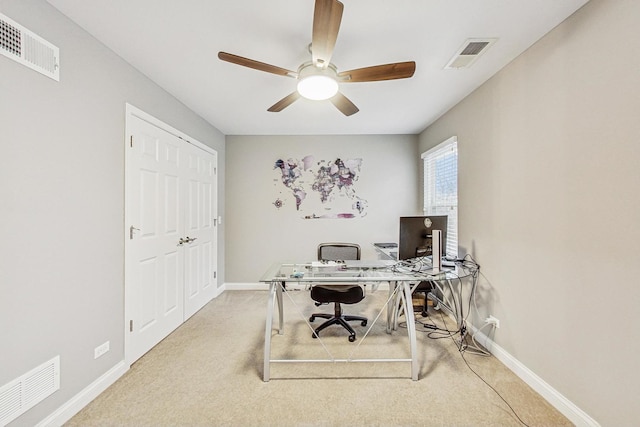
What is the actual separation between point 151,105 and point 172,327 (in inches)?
87.9

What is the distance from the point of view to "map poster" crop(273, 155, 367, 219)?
14.5 feet

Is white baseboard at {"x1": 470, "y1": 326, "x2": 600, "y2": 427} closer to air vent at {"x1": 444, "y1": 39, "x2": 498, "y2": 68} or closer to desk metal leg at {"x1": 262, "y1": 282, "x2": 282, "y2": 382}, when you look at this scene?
desk metal leg at {"x1": 262, "y1": 282, "x2": 282, "y2": 382}

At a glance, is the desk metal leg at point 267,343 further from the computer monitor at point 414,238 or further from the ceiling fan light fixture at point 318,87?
the ceiling fan light fixture at point 318,87

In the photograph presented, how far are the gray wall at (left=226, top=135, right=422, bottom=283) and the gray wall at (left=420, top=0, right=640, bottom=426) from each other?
195 centimetres

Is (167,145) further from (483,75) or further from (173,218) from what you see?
(483,75)

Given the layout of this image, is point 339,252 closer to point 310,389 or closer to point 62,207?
point 310,389

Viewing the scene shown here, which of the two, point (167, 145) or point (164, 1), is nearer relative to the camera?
point (164, 1)

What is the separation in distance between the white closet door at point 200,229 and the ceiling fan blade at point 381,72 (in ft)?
7.20

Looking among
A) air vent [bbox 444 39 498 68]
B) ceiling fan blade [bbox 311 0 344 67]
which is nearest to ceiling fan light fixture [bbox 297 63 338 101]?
ceiling fan blade [bbox 311 0 344 67]

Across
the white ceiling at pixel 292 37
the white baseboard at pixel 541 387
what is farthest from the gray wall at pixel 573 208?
the white ceiling at pixel 292 37

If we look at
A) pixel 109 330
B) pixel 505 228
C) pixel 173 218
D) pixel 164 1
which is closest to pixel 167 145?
pixel 173 218

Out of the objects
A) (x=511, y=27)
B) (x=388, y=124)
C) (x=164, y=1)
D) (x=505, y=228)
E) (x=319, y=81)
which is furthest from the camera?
(x=388, y=124)

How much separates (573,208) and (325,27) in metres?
1.78

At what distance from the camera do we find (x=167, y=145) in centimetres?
283
